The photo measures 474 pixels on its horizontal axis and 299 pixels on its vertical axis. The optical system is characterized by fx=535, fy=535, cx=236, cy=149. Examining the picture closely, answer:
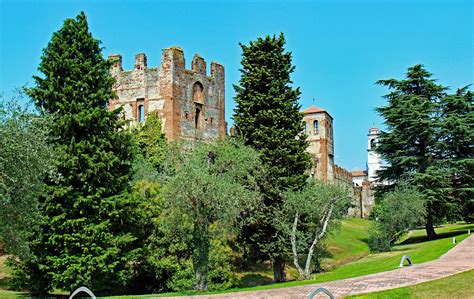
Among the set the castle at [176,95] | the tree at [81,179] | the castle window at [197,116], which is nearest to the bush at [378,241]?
the castle at [176,95]

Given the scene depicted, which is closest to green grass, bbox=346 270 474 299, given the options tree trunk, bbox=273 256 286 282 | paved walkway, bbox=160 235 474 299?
paved walkway, bbox=160 235 474 299

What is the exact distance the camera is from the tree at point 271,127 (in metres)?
28.5

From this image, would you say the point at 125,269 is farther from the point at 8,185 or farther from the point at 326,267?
the point at 326,267

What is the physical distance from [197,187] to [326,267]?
1754 centimetres

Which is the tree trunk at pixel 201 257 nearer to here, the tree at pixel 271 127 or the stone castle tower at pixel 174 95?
the tree at pixel 271 127

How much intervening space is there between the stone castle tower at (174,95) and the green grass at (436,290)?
30.5 metres

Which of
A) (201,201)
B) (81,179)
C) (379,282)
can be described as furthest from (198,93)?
(379,282)

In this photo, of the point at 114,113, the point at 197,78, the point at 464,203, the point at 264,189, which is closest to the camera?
the point at 114,113

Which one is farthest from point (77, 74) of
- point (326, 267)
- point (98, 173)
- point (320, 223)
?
point (326, 267)

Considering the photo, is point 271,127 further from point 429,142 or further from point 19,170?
point 429,142

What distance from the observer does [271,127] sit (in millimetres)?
29703

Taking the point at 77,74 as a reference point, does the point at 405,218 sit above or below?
below

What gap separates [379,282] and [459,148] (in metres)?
27.3

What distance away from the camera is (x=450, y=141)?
40.2m
